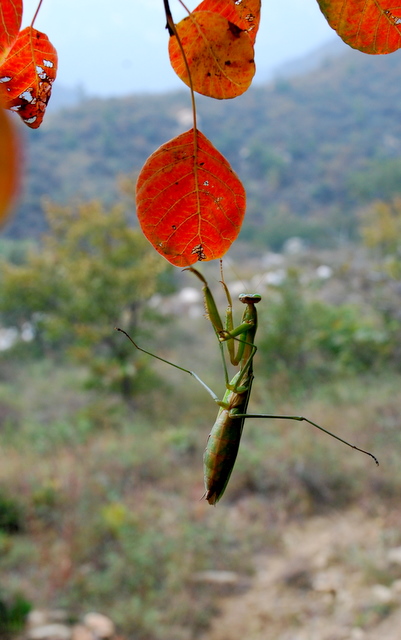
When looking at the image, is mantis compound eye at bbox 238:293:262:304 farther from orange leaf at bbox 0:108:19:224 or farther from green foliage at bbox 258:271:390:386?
Result: green foliage at bbox 258:271:390:386

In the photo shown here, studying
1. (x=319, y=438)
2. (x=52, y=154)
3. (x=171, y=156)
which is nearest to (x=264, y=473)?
(x=319, y=438)

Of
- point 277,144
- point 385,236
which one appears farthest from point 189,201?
point 277,144

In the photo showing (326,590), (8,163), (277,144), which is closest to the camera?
(8,163)

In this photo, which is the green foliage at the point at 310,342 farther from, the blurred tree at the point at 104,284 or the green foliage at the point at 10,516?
the green foliage at the point at 10,516

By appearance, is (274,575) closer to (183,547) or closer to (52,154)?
(183,547)

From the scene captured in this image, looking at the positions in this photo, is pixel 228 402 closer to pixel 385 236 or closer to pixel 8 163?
pixel 8 163
